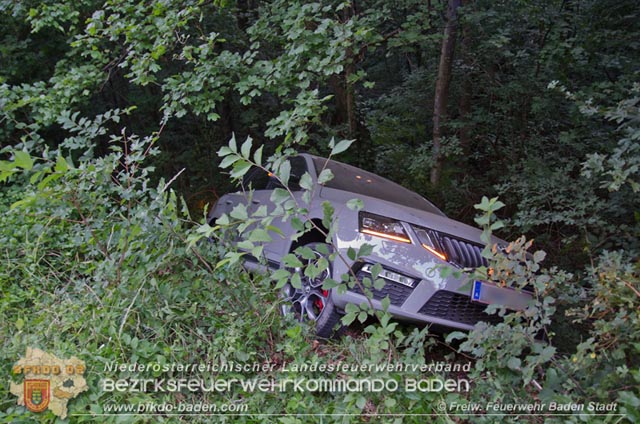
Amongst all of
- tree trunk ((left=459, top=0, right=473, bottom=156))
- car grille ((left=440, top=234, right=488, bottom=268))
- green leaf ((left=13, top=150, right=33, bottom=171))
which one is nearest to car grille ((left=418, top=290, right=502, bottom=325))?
car grille ((left=440, top=234, right=488, bottom=268))

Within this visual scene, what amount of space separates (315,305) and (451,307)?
108 centimetres

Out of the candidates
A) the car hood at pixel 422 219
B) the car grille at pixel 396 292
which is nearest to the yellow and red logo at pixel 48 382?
the car grille at pixel 396 292

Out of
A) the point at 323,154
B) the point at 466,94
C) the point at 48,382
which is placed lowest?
the point at 323,154

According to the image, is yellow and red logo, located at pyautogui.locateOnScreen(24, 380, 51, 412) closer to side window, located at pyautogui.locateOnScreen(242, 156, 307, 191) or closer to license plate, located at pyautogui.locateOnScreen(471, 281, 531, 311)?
side window, located at pyautogui.locateOnScreen(242, 156, 307, 191)

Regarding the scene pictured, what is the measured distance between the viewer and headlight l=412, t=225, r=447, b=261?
382 cm

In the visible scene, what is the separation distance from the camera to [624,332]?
2.75 metres

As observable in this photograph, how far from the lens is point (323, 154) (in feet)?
27.8

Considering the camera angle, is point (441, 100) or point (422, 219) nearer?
point (422, 219)

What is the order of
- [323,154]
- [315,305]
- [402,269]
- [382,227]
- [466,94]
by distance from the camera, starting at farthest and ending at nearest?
1. [466,94]
2. [323,154]
3. [315,305]
4. [382,227]
5. [402,269]

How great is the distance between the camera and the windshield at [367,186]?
501 centimetres

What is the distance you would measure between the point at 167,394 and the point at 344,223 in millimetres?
1719

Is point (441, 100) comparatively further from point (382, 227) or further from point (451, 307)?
point (451, 307)

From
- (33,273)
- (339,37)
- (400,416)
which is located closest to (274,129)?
(339,37)

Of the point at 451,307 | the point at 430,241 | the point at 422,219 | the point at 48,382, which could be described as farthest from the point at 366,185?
the point at 48,382
